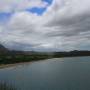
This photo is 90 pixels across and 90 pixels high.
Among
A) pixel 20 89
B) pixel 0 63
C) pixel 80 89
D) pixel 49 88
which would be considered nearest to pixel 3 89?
pixel 20 89

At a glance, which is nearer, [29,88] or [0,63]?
[29,88]

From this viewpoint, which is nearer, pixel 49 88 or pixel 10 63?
pixel 49 88

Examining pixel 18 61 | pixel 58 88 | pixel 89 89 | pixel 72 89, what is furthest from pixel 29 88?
pixel 18 61

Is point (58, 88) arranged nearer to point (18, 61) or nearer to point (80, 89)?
point (80, 89)

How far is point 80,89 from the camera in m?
51.8

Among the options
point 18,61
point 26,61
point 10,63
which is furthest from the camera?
point 26,61

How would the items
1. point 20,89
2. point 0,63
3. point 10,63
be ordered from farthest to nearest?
point 10,63, point 0,63, point 20,89

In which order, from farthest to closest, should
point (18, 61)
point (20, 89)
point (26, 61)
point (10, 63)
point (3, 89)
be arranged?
point (26, 61), point (18, 61), point (10, 63), point (20, 89), point (3, 89)

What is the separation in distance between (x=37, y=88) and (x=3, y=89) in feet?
53.4

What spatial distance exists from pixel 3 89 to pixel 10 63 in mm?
98988

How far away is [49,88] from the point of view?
52.9m

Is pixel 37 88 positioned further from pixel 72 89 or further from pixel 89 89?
pixel 89 89

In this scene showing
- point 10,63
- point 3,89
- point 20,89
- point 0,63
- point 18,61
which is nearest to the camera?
point 3,89

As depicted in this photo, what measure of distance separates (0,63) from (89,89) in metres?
82.1
